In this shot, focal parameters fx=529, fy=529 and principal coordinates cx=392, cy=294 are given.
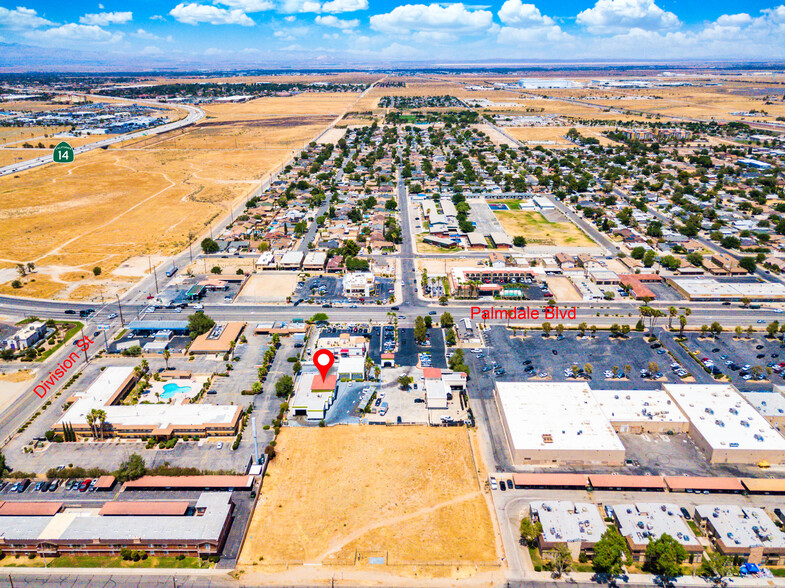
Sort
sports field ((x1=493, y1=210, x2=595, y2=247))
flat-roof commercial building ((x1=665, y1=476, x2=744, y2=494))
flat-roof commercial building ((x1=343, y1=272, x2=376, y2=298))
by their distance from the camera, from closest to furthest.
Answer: flat-roof commercial building ((x1=665, y1=476, x2=744, y2=494)) → flat-roof commercial building ((x1=343, y1=272, x2=376, y2=298)) → sports field ((x1=493, y1=210, x2=595, y2=247))

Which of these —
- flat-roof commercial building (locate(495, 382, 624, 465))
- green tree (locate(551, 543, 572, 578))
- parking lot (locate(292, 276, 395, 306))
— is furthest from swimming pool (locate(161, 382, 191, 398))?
green tree (locate(551, 543, 572, 578))

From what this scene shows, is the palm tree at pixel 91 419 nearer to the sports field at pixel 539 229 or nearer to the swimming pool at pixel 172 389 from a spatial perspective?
the swimming pool at pixel 172 389

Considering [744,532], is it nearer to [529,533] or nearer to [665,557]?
[665,557]

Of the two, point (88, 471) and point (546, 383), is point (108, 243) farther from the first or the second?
point (546, 383)


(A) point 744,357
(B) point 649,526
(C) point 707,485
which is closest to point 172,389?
(B) point 649,526

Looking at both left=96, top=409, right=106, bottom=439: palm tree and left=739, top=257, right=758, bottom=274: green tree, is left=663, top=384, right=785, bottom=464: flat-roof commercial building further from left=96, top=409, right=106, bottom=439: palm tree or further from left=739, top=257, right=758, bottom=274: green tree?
left=96, top=409, right=106, bottom=439: palm tree

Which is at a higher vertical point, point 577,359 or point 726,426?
point 726,426
